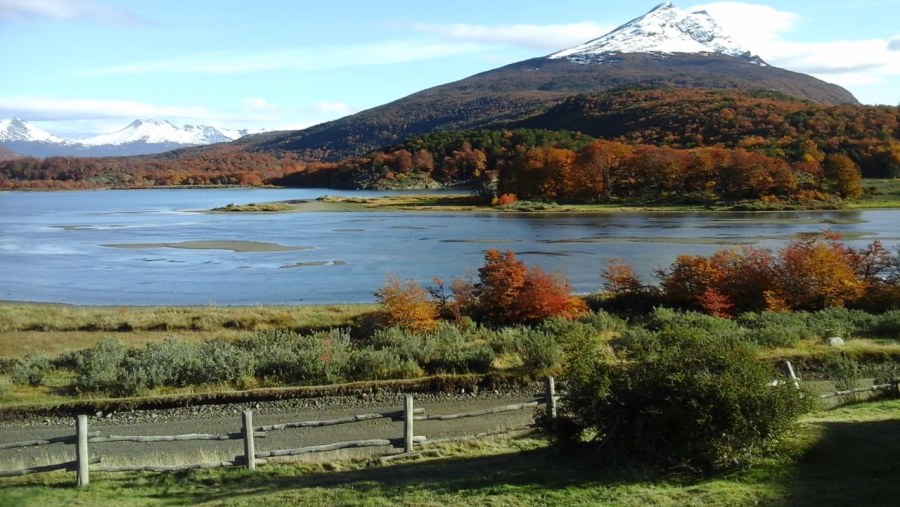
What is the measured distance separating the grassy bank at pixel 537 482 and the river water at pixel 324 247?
75.2ft

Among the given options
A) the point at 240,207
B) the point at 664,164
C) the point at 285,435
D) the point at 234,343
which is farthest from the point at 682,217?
the point at 285,435

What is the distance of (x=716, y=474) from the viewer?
30.7ft

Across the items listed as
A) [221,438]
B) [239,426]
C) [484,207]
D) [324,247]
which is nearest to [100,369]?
[239,426]

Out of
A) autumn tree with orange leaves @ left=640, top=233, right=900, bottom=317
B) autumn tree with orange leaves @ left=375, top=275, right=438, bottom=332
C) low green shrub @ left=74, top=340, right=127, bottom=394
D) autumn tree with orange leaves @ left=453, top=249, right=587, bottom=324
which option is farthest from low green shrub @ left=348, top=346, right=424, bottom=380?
autumn tree with orange leaves @ left=640, top=233, right=900, bottom=317

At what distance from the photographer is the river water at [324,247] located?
1499 inches

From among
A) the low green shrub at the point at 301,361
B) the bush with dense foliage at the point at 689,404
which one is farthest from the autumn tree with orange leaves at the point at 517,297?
the bush with dense foliage at the point at 689,404

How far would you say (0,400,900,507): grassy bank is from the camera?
8.67 m

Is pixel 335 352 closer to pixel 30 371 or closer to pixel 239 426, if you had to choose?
pixel 239 426

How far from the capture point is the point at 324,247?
184ft

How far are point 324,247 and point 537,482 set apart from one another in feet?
156

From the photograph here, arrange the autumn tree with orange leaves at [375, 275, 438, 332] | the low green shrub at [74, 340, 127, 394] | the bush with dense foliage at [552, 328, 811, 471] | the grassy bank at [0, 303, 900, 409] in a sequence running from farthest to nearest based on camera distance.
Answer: the autumn tree with orange leaves at [375, 275, 438, 332], the grassy bank at [0, 303, 900, 409], the low green shrub at [74, 340, 127, 394], the bush with dense foliage at [552, 328, 811, 471]

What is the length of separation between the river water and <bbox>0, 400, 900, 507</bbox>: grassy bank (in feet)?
75.2

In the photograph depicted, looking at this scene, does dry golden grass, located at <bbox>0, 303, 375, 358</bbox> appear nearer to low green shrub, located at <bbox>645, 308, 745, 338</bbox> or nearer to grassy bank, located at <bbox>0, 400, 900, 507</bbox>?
low green shrub, located at <bbox>645, 308, 745, 338</bbox>

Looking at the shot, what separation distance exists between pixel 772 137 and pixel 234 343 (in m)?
120
